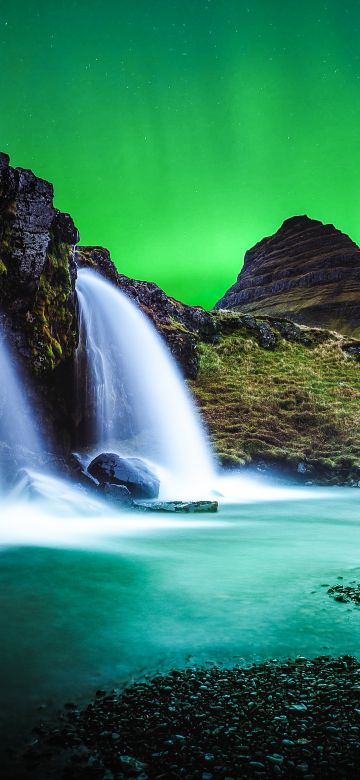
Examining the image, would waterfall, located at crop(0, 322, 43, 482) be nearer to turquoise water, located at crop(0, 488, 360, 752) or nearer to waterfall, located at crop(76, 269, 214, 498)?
waterfall, located at crop(76, 269, 214, 498)

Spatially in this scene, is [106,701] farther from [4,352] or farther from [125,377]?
[125,377]

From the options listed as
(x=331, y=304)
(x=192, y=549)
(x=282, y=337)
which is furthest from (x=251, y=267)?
(x=192, y=549)

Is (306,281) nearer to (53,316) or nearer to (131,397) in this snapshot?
(131,397)

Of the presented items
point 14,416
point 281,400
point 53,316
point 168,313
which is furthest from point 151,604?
point 168,313

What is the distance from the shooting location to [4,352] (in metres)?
18.6

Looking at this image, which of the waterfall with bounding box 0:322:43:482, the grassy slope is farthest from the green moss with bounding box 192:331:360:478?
the waterfall with bounding box 0:322:43:482

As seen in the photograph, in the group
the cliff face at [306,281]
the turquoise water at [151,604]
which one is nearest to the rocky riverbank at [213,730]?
the turquoise water at [151,604]

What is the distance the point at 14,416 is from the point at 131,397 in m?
Answer: 10.7

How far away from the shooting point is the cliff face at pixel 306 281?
138125 mm

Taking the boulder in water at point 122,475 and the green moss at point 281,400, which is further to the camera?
the green moss at point 281,400

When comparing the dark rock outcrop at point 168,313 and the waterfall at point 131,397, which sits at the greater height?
the dark rock outcrop at point 168,313

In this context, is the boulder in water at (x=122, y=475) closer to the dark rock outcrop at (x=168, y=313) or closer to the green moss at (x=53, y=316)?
the green moss at (x=53, y=316)

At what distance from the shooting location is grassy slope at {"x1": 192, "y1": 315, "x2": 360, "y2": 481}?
2911 centimetres

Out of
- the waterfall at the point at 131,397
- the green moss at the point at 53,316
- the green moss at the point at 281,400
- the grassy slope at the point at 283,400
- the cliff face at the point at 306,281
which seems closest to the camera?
the green moss at the point at 53,316
